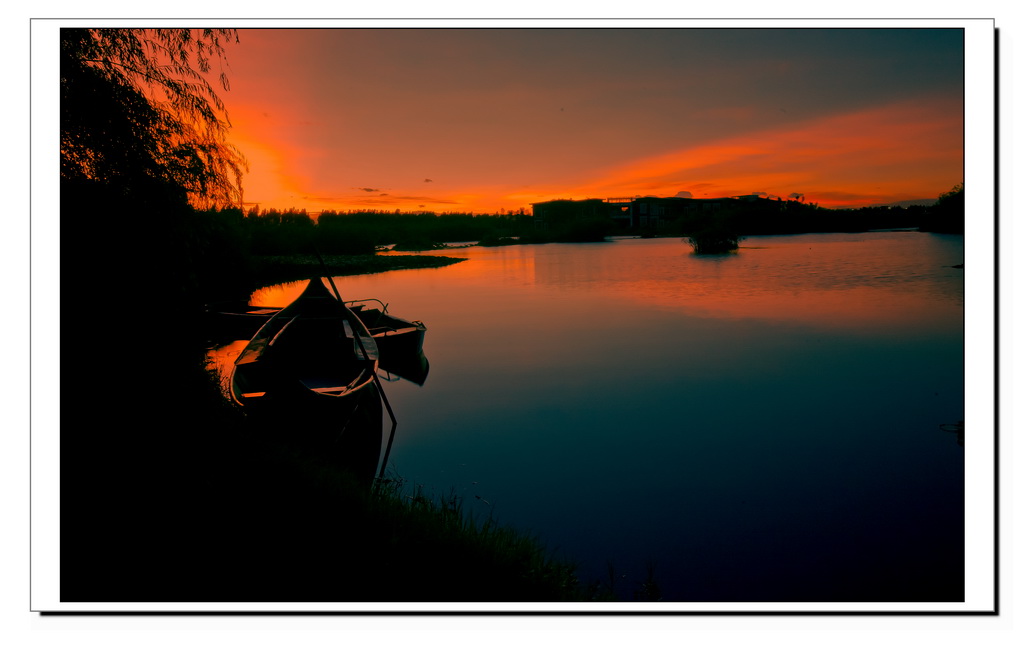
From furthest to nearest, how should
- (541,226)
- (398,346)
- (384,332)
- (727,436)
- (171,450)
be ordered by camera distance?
(541,226), (384,332), (398,346), (727,436), (171,450)

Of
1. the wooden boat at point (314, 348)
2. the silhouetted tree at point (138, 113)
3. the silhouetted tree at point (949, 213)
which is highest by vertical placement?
the silhouetted tree at point (138, 113)

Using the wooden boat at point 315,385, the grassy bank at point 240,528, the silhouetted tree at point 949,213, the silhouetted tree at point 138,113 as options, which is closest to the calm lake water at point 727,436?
the silhouetted tree at point 949,213

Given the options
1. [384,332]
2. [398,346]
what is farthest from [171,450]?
[384,332]

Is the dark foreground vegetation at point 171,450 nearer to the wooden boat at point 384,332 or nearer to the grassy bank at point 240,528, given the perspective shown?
the grassy bank at point 240,528

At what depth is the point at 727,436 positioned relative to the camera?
635 cm

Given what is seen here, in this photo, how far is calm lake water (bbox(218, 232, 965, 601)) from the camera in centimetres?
400

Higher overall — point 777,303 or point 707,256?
point 707,256

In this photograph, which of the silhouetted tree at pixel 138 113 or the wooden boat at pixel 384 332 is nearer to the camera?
the silhouetted tree at pixel 138 113

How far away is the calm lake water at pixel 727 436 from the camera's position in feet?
13.1

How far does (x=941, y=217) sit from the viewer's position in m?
4.17

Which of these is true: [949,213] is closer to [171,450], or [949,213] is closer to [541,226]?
[171,450]

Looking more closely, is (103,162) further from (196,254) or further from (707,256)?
(707,256)

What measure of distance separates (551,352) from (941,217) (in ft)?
24.7
